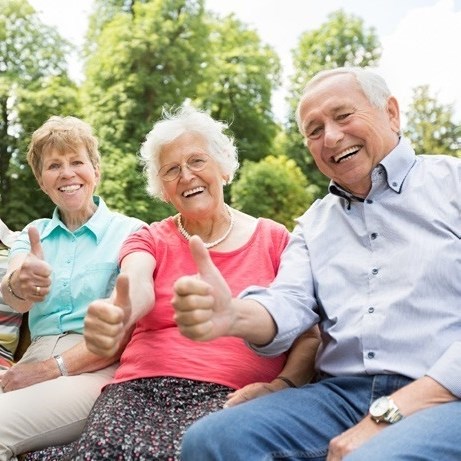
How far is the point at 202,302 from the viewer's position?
149 cm

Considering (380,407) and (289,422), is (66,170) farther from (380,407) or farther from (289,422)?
(380,407)

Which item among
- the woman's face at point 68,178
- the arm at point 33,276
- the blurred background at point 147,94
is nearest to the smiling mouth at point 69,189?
the woman's face at point 68,178

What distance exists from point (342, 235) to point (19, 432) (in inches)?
46.0

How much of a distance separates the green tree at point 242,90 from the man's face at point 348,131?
16696mm

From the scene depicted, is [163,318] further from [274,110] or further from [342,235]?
[274,110]

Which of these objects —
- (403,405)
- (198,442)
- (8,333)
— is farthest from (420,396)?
(8,333)

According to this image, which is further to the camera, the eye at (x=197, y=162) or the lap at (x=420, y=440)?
the eye at (x=197, y=162)

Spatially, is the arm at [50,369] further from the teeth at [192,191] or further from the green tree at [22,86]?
the green tree at [22,86]

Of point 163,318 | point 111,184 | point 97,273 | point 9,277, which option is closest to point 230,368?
point 163,318

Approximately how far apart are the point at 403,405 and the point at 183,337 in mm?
741

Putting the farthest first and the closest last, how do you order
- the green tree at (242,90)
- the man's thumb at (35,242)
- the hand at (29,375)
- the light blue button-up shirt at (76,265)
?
the green tree at (242,90) < the light blue button-up shirt at (76,265) < the hand at (29,375) < the man's thumb at (35,242)

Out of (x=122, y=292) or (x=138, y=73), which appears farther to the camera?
(x=138, y=73)

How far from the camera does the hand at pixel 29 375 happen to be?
2.27 meters

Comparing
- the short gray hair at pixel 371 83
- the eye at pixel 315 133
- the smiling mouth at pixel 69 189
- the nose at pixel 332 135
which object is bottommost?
the nose at pixel 332 135
